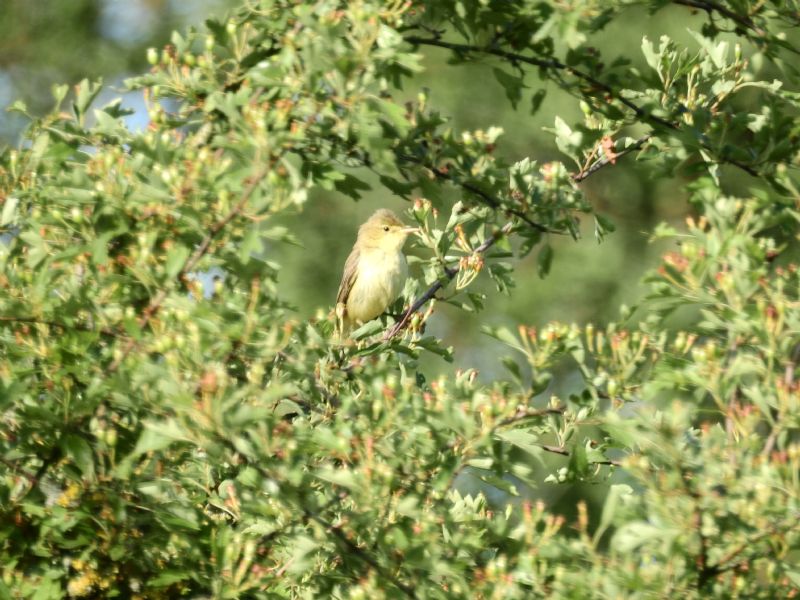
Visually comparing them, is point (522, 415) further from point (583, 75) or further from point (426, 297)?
point (426, 297)

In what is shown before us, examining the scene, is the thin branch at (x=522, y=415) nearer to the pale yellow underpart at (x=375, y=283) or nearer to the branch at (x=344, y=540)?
the branch at (x=344, y=540)

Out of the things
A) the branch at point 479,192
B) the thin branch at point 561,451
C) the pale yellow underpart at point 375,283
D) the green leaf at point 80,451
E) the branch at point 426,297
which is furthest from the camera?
the pale yellow underpart at point 375,283

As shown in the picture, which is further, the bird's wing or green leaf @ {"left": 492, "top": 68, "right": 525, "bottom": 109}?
the bird's wing

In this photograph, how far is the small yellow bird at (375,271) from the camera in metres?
7.65

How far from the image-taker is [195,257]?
2957 mm

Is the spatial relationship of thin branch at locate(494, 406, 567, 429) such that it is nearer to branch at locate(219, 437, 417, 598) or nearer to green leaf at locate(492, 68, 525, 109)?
branch at locate(219, 437, 417, 598)

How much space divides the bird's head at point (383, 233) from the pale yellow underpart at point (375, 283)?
4cm

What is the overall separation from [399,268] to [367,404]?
467 centimetres

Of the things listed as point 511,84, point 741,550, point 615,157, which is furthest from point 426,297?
point 741,550

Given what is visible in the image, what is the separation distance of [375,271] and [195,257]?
15.6 feet

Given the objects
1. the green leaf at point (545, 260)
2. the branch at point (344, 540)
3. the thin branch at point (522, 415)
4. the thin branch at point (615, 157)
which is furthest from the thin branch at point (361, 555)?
the thin branch at point (615, 157)

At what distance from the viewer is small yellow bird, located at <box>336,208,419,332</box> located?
7648 mm

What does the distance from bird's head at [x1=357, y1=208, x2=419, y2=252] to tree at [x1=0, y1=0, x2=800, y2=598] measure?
4.31m

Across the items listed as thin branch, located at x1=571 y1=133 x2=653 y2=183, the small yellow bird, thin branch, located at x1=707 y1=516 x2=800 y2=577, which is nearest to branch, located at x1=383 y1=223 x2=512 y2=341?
thin branch, located at x1=571 y1=133 x2=653 y2=183
